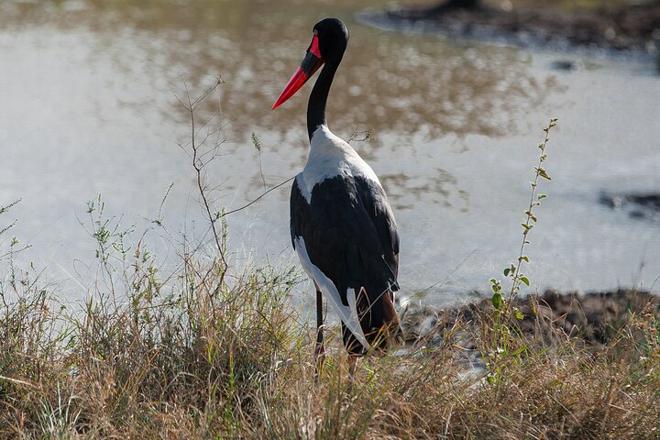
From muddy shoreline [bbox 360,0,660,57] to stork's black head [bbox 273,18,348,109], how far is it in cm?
845

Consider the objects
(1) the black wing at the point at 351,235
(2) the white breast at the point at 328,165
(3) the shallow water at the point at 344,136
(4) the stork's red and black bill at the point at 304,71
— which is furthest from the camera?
(3) the shallow water at the point at 344,136

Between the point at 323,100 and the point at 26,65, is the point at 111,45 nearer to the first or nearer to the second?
the point at 26,65

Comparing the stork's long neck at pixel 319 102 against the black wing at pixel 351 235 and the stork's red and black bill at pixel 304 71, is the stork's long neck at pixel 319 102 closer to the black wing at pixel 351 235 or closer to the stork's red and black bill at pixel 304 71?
the stork's red and black bill at pixel 304 71

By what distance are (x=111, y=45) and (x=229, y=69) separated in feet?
5.84

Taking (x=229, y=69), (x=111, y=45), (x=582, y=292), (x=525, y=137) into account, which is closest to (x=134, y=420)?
(x=582, y=292)

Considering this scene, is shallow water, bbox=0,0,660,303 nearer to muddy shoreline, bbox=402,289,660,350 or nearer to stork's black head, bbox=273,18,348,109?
muddy shoreline, bbox=402,289,660,350

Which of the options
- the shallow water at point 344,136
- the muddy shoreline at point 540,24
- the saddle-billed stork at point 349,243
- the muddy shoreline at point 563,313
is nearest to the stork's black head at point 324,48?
the saddle-billed stork at point 349,243

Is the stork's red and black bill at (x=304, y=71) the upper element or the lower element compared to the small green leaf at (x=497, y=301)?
upper

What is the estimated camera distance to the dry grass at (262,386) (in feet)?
9.87

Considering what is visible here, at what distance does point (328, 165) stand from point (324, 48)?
33.2 inches

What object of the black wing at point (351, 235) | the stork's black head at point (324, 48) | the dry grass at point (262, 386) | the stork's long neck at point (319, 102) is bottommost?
the dry grass at point (262, 386)

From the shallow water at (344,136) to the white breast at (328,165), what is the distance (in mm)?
350

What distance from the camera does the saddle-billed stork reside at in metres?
3.41

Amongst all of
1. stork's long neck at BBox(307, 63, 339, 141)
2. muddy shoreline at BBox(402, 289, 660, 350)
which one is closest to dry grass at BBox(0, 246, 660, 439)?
muddy shoreline at BBox(402, 289, 660, 350)
